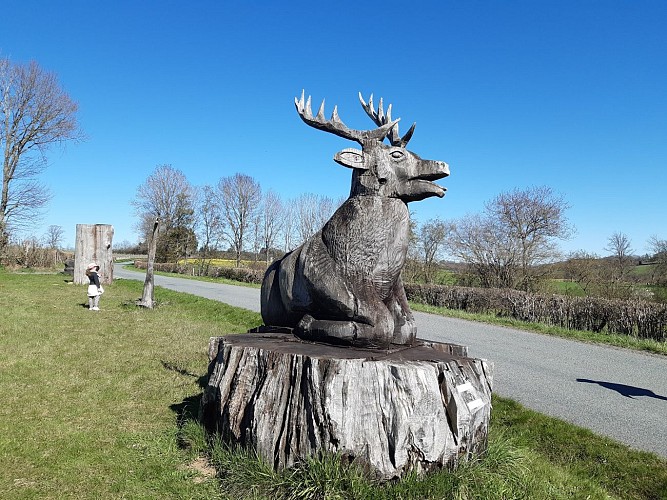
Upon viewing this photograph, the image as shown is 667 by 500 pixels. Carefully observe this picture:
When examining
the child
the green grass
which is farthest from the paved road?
the child

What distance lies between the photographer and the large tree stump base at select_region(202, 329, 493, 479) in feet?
9.69

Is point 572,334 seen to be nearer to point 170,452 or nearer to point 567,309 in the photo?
point 567,309

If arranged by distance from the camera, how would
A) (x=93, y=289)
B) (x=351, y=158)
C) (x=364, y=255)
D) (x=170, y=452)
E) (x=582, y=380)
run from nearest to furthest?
(x=364, y=255)
(x=351, y=158)
(x=170, y=452)
(x=582, y=380)
(x=93, y=289)

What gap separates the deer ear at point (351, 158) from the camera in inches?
144

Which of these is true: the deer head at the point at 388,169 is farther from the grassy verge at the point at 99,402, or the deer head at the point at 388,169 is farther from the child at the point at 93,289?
the child at the point at 93,289

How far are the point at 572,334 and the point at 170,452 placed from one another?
11.6 m

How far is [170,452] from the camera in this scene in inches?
152

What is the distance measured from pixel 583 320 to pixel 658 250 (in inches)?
533

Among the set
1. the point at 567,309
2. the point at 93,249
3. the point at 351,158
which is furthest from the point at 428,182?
the point at 93,249

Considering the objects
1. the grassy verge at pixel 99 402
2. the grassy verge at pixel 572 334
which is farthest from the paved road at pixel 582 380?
the grassy verge at pixel 99 402

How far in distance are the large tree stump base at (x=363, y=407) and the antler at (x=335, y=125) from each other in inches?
73.1

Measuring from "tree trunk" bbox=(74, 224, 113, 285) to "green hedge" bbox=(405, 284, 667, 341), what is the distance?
15.2 metres

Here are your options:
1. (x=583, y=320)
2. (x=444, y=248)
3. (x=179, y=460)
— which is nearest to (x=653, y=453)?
(x=179, y=460)

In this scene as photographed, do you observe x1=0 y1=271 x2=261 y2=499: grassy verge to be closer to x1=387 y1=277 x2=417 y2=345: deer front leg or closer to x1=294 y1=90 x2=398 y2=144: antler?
x1=387 y1=277 x2=417 y2=345: deer front leg
